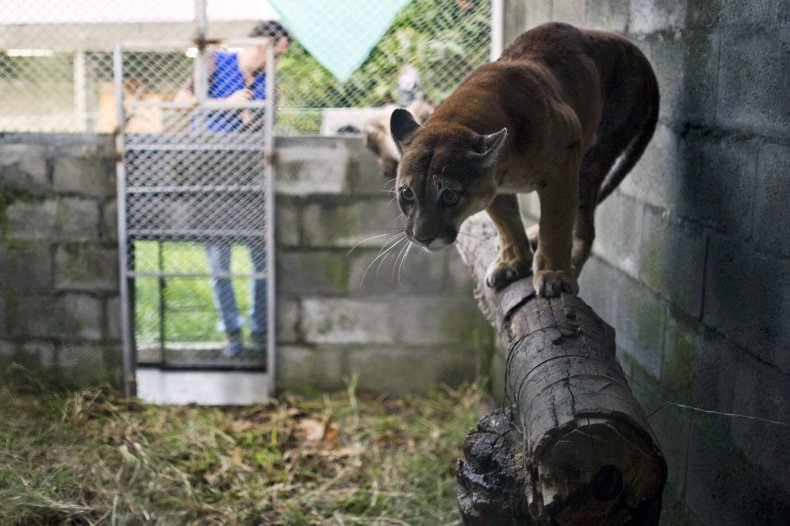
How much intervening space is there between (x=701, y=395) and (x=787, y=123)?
1.10m

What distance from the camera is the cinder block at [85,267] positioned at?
6172 mm

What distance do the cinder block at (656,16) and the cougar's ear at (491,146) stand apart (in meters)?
0.93

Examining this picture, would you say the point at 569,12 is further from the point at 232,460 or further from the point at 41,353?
the point at 41,353

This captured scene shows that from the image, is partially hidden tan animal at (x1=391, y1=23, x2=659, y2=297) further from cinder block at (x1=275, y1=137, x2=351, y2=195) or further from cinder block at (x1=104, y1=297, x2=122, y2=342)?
cinder block at (x1=104, y1=297, x2=122, y2=342)

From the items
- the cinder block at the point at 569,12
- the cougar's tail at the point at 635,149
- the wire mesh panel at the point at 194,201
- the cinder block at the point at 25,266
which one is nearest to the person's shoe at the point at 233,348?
the wire mesh panel at the point at 194,201

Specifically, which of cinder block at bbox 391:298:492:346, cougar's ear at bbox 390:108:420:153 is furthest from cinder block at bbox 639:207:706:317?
cinder block at bbox 391:298:492:346

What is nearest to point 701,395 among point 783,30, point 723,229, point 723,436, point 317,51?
point 723,436

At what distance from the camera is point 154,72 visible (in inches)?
237

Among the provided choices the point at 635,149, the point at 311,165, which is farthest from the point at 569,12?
the point at 311,165

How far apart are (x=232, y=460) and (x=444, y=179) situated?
9.10 feet

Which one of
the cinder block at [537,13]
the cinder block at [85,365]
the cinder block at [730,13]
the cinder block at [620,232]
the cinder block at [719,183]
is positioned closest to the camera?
the cinder block at [730,13]

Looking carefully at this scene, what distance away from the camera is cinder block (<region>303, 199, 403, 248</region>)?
625 centimetres

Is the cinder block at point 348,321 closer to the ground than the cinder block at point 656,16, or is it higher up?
closer to the ground

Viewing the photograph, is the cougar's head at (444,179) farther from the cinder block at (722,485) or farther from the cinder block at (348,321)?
the cinder block at (348,321)
